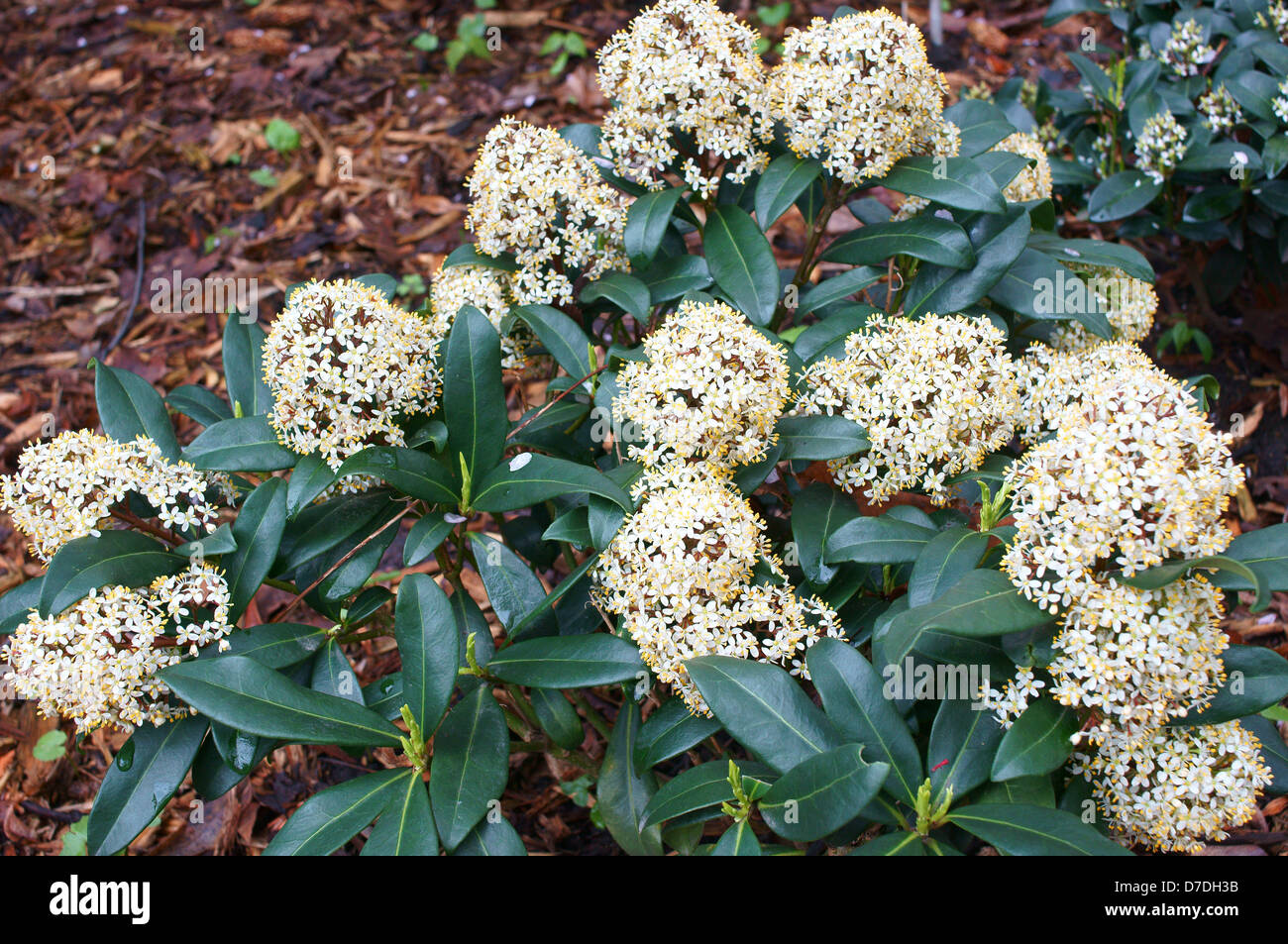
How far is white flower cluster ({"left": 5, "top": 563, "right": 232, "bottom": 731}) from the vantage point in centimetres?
235

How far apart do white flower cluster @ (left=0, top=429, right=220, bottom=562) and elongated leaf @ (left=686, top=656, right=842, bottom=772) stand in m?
1.46

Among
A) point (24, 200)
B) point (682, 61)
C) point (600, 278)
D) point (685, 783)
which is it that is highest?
point (682, 61)

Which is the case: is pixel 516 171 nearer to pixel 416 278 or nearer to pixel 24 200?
pixel 416 278

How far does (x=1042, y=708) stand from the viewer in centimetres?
220

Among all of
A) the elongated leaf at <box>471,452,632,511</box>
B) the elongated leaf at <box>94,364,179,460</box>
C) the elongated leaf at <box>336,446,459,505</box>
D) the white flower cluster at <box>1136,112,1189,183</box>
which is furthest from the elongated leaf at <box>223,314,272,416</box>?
the white flower cluster at <box>1136,112,1189,183</box>

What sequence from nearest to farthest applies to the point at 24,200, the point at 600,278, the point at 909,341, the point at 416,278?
the point at 909,341, the point at 600,278, the point at 416,278, the point at 24,200

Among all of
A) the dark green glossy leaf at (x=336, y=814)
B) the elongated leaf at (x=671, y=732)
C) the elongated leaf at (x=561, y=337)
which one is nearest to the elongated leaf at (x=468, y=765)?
the dark green glossy leaf at (x=336, y=814)

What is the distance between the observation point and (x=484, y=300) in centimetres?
313

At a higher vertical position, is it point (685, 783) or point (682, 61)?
point (682, 61)

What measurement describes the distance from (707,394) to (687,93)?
3.58 ft

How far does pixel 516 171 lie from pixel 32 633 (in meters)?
1.86

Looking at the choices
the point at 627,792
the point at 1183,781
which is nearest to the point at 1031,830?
the point at 1183,781

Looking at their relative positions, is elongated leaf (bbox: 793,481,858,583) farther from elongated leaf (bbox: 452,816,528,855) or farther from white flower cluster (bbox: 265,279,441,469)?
white flower cluster (bbox: 265,279,441,469)
